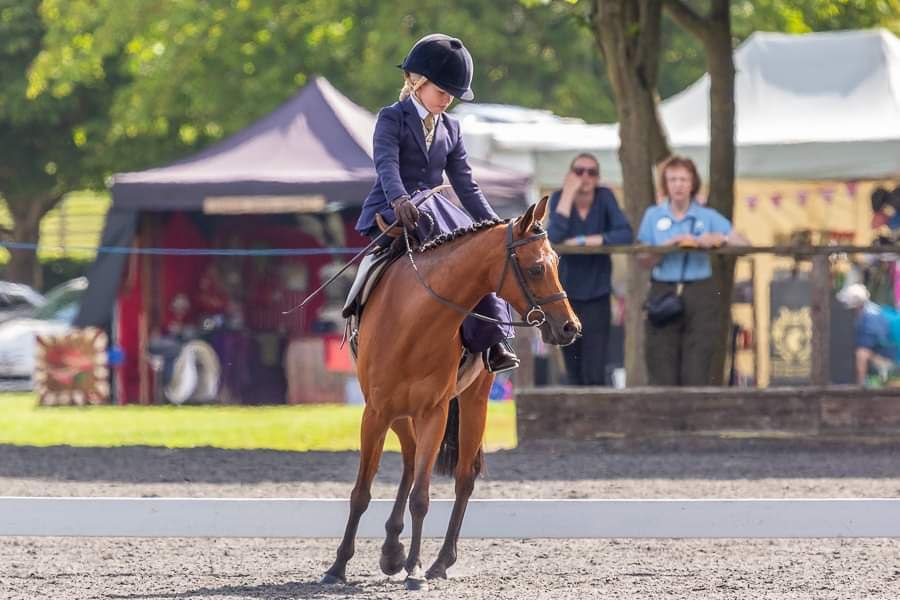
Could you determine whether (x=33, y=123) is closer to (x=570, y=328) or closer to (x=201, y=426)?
(x=201, y=426)

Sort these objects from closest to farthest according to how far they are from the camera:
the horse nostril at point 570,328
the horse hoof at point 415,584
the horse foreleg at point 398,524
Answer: the horse nostril at point 570,328
the horse hoof at point 415,584
the horse foreleg at point 398,524

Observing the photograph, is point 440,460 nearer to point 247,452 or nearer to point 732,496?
point 732,496

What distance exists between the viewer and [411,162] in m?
7.25

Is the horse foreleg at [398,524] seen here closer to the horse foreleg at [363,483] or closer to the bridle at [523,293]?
the horse foreleg at [363,483]

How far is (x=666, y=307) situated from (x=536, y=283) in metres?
4.97

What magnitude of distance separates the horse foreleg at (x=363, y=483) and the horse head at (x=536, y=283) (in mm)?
729

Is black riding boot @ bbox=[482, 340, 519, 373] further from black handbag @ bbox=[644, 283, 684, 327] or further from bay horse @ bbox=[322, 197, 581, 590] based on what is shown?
black handbag @ bbox=[644, 283, 684, 327]

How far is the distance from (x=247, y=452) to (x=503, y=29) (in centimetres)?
1841

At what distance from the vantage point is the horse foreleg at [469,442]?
7281 millimetres

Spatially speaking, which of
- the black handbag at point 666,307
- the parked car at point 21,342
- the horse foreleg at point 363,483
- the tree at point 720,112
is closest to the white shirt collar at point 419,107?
the horse foreleg at point 363,483

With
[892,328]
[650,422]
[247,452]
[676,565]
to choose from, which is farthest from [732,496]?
[892,328]

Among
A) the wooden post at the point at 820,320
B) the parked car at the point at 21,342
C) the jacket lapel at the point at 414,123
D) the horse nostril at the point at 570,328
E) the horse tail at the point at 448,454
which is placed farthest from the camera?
the parked car at the point at 21,342

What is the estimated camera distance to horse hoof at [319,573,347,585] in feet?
22.9

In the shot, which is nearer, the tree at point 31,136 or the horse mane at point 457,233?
the horse mane at point 457,233
